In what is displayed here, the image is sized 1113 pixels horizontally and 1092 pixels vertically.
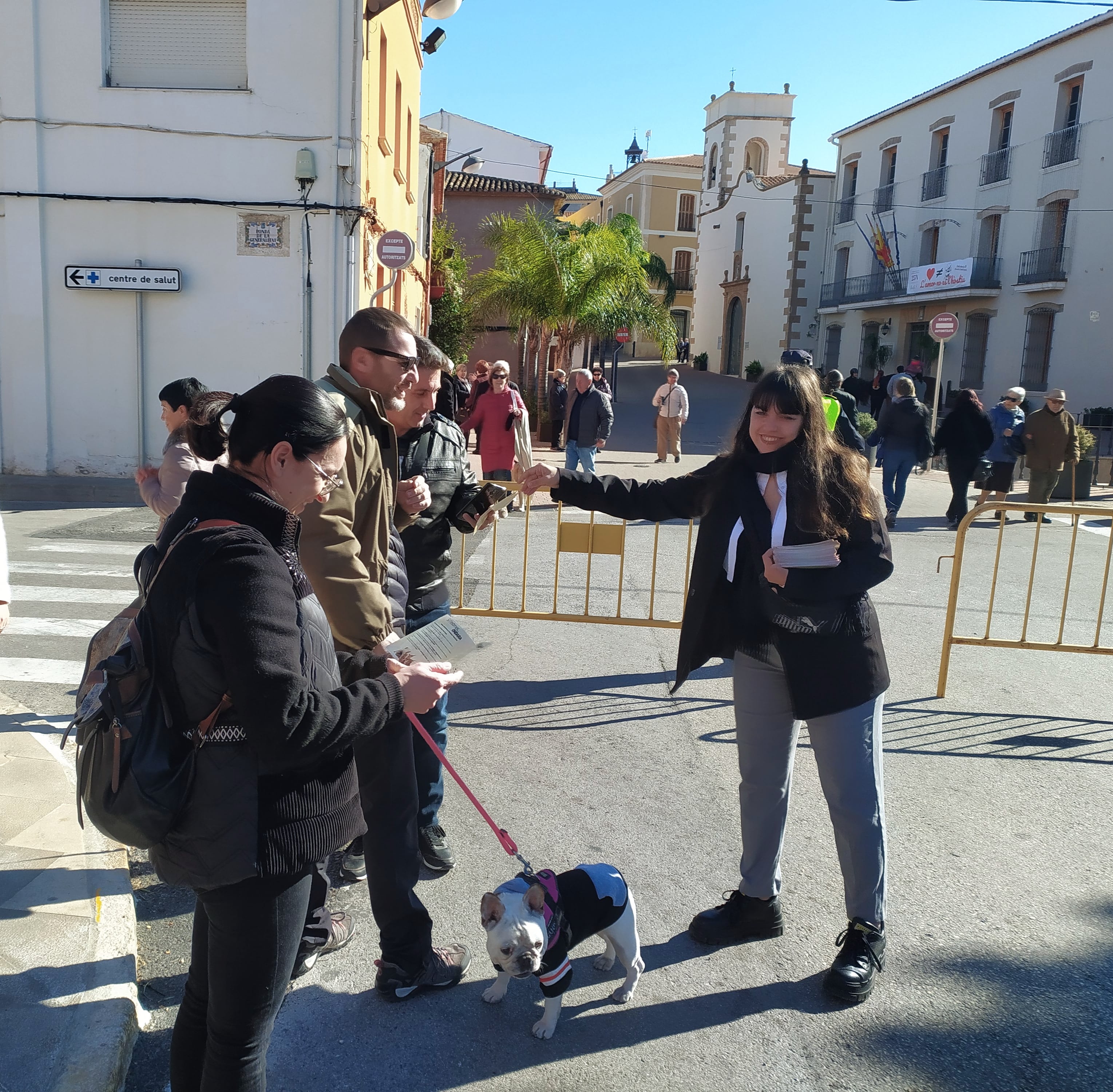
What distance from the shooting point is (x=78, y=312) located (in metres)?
13.6

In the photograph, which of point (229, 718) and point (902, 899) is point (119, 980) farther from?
point (902, 899)

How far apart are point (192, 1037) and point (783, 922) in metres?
2.03

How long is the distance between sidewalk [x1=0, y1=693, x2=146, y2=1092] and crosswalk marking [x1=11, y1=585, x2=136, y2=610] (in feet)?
11.4

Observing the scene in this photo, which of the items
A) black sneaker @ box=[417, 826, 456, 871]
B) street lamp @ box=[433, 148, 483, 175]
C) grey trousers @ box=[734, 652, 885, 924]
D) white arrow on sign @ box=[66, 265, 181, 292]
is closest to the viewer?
grey trousers @ box=[734, 652, 885, 924]

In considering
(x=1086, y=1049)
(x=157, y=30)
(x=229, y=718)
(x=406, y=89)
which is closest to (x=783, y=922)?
(x=1086, y=1049)

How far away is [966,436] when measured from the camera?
12867mm

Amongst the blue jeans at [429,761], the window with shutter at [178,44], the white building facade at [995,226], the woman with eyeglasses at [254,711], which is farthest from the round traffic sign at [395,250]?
the white building facade at [995,226]

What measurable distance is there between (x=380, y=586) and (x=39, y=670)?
4045mm

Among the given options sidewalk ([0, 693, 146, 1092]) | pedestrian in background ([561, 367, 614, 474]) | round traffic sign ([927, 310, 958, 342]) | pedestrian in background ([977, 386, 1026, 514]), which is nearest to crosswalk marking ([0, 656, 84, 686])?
sidewalk ([0, 693, 146, 1092])

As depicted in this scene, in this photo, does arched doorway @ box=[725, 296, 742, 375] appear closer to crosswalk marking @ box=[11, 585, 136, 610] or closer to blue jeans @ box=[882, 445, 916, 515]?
blue jeans @ box=[882, 445, 916, 515]

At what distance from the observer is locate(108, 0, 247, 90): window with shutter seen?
13203 mm

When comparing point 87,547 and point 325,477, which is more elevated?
point 325,477

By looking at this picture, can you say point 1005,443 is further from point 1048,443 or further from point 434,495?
point 434,495

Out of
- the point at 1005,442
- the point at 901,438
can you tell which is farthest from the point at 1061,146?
the point at 901,438
